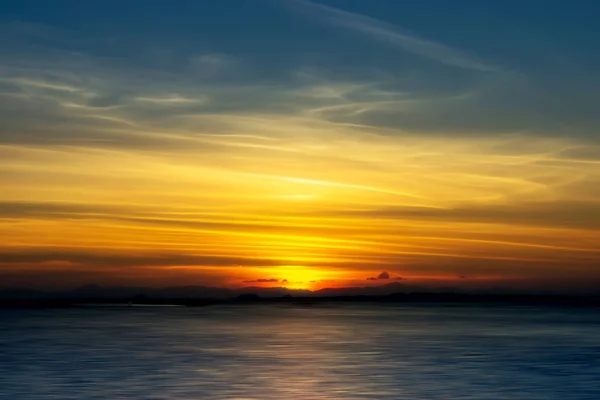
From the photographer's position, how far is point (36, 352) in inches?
2480

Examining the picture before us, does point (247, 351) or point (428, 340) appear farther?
point (428, 340)

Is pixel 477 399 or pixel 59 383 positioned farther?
pixel 59 383

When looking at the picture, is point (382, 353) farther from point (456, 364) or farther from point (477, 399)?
point (477, 399)

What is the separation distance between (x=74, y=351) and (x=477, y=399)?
33856 millimetres

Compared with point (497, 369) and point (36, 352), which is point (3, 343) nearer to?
point (36, 352)

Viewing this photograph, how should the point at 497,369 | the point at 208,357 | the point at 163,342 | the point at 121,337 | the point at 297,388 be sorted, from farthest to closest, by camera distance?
the point at 121,337
the point at 163,342
the point at 208,357
the point at 497,369
the point at 297,388

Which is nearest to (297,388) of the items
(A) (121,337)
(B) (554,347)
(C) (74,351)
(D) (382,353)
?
(D) (382,353)

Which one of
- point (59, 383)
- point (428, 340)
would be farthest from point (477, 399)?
point (428, 340)

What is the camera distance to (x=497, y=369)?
52438 millimetres

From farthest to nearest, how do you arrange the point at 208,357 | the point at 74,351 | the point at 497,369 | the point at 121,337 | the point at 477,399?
Result: the point at 121,337 → the point at 74,351 → the point at 208,357 → the point at 497,369 → the point at 477,399

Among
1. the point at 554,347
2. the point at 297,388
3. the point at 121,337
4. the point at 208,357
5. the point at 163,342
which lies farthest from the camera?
the point at 121,337

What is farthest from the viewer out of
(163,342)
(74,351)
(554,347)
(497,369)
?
(163,342)

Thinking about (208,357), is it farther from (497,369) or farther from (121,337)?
(121,337)

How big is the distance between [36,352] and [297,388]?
86.5 feet
